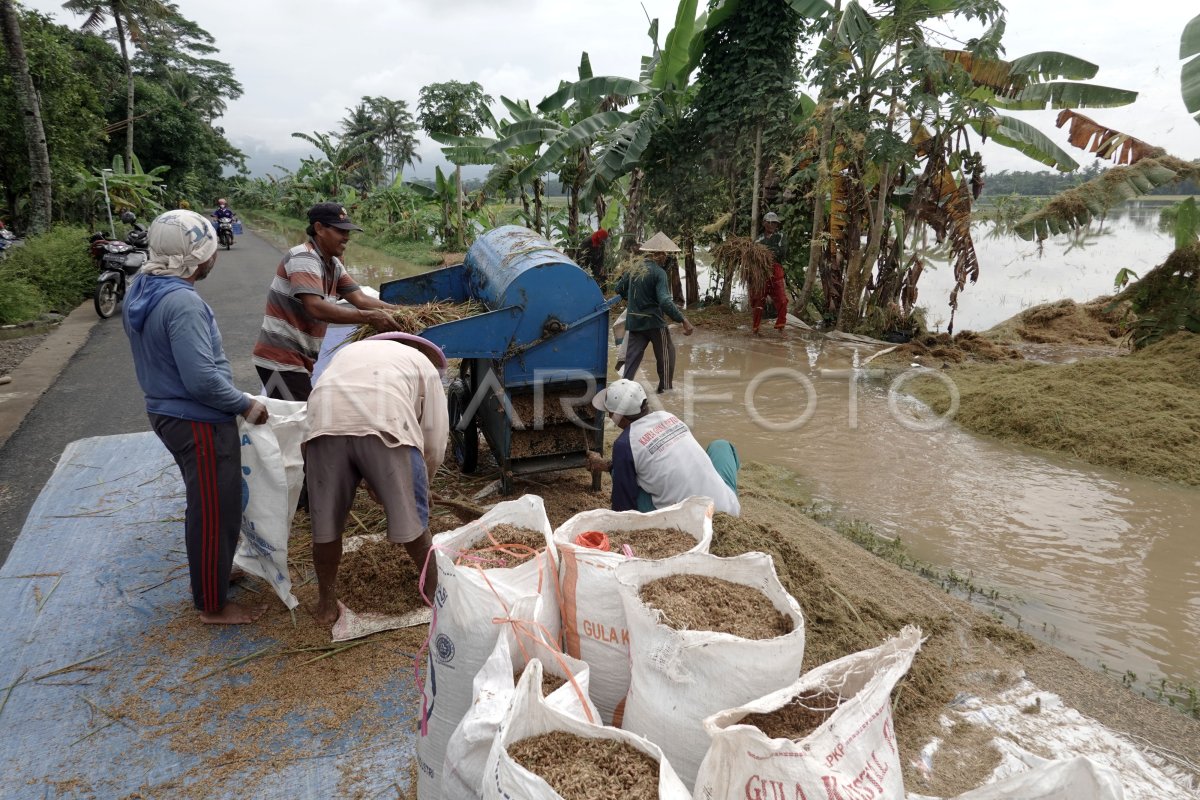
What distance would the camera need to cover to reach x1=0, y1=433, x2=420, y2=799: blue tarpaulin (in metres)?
2.30

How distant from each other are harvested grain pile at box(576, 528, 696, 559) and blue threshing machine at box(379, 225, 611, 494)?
1919 mm

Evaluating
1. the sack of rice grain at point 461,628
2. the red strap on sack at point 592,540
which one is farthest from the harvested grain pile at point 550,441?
the sack of rice grain at point 461,628

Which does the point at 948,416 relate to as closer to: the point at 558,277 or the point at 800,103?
the point at 558,277

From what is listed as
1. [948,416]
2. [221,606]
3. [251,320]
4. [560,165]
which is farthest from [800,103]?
[221,606]

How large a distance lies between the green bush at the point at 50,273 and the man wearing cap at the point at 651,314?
7975mm

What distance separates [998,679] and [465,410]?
352 centimetres

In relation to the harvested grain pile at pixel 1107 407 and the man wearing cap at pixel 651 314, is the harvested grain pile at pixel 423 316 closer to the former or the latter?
the man wearing cap at pixel 651 314

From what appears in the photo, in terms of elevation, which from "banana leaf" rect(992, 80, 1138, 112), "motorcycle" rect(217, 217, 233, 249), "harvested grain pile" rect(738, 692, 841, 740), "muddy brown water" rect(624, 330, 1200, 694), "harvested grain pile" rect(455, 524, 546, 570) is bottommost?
"muddy brown water" rect(624, 330, 1200, 694)

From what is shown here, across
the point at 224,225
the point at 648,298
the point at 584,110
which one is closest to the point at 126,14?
the point at 224,225

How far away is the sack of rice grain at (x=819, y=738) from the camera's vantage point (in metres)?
1.37

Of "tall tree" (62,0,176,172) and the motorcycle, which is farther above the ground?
"tall tree" (62,0,176,172)

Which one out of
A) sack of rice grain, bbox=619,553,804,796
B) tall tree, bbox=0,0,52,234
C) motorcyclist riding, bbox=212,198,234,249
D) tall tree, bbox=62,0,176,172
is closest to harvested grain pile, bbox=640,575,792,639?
sack of rice grain, bbox=619,553,804,796

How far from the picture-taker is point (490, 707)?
164cm

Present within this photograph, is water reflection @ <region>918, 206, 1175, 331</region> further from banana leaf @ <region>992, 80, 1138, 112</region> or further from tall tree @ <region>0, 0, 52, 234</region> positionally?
tall tree @ <region>0, 0, 52, 234</region>
